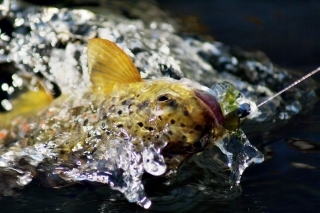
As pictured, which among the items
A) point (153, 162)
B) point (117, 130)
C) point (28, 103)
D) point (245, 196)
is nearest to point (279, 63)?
point (28, 103)

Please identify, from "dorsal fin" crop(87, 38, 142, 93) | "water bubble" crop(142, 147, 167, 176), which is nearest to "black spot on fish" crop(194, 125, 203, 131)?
"water bubble" crop(142, 147, 167, 176)

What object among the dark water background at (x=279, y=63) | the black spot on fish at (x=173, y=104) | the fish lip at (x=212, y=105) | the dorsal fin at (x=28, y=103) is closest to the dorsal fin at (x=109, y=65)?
the black spot on fish at (x=173, y=104)

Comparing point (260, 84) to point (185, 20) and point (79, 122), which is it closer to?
point (185, 20)

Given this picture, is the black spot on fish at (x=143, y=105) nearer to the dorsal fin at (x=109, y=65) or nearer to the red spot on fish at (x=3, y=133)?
the dorsal fin at (x=109, y=65)

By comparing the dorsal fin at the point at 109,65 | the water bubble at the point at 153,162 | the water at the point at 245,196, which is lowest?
the water at the point at 245,196

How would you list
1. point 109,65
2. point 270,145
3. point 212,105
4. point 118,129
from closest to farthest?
point 212,105 < point 118,129 < point 109,65 < point 270,145

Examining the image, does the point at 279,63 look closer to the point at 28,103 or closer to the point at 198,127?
the point at 28,103
